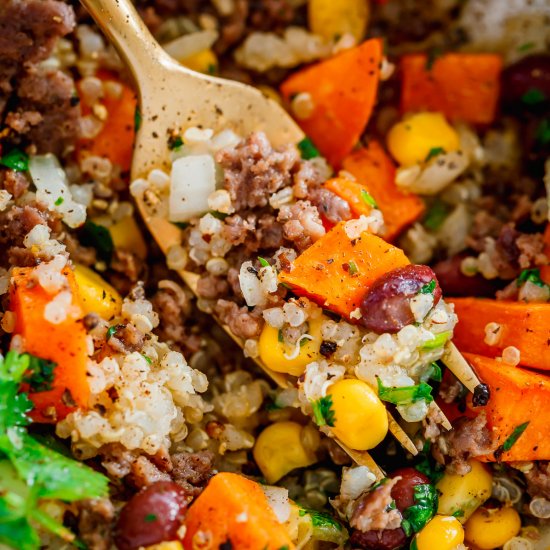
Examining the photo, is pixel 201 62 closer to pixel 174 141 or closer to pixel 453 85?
pixel 174 141

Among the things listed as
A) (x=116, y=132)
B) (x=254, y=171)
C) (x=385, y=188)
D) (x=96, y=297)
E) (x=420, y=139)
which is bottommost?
(x=385, y=188)

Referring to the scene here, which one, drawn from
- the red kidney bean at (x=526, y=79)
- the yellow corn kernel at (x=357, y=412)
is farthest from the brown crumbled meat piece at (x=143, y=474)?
the red kidney bean at (x=526, y=79)

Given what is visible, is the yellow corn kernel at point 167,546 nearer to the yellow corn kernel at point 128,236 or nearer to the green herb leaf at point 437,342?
the green herb leaf at point 437,342

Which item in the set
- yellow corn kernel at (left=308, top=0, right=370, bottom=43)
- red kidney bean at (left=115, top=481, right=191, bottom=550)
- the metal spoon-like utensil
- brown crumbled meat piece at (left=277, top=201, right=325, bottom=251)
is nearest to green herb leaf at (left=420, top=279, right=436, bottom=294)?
brown crumbled meat piece at (left=277, top=201, right=325, bottom=251)

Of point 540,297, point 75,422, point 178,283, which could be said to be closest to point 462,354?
point 540,297

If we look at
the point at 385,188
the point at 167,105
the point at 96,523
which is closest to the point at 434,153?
the point at 385,188

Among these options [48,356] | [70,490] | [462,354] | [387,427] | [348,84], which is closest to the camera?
[70,490]

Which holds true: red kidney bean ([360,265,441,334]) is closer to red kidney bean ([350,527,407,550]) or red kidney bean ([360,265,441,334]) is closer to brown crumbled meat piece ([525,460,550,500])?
red kidney bean ([350,527,407,550])

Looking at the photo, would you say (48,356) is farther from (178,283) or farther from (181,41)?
(181,41)
